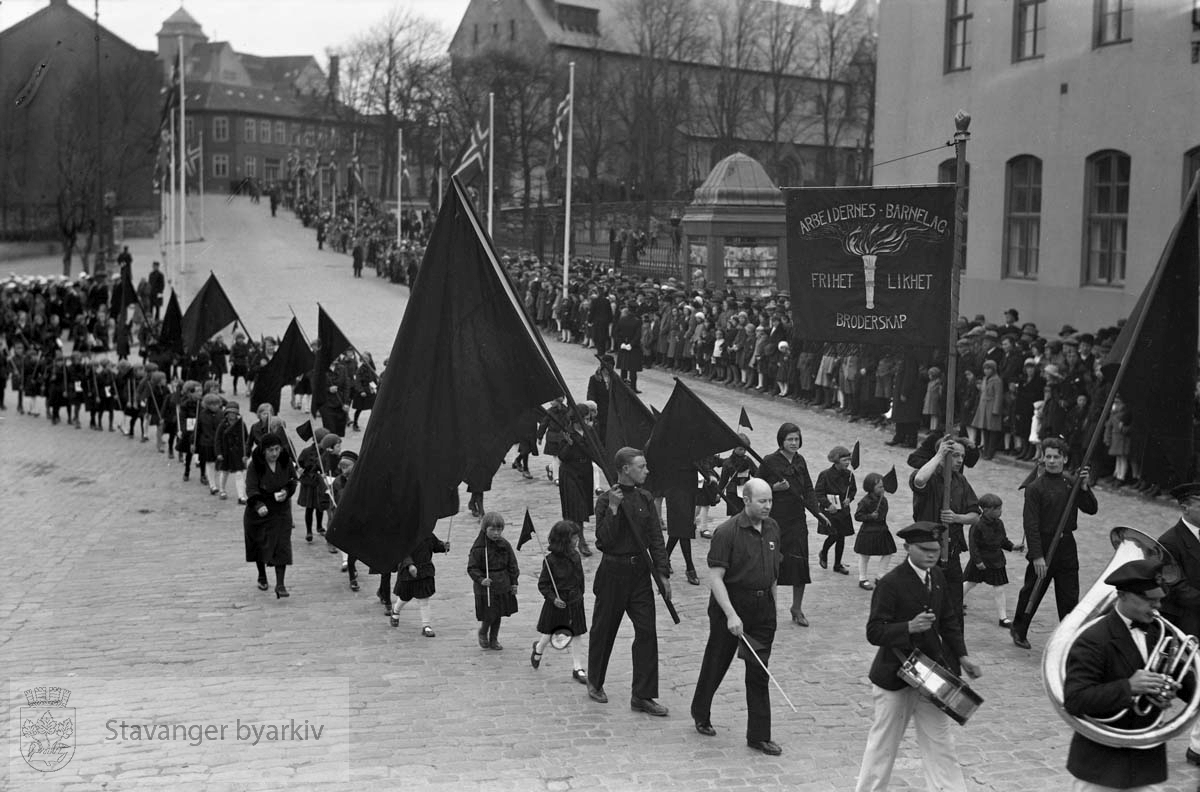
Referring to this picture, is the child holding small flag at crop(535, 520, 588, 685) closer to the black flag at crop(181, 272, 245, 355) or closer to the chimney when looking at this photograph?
the black flag at crop(181, 272, 245, 355)

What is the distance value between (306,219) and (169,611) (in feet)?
217

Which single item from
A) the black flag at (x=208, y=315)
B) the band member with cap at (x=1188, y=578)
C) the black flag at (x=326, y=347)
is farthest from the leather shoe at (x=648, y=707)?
the black flag at (x=208, y=315)

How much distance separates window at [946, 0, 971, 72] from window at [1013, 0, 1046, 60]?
180 centimetres

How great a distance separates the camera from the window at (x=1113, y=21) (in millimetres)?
24719

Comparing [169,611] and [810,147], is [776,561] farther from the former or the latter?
[810,147]

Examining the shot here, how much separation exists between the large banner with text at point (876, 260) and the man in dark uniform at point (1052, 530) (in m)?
2.04

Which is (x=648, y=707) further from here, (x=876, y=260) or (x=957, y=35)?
(x=957, y=35)

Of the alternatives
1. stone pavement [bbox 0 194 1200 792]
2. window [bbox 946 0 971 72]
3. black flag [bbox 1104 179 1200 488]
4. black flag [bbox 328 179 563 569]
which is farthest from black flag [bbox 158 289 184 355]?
black flag [bbox 1104 179 1200 488]

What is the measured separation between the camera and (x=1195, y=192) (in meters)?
9.89

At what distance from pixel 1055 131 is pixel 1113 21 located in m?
2.41

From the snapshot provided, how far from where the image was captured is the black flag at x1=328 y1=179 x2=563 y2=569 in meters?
9.68

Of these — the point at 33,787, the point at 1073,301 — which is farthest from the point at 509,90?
the point at 33,787

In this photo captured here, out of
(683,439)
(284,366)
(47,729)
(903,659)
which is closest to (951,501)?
(683,439)

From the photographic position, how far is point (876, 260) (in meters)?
9.90
